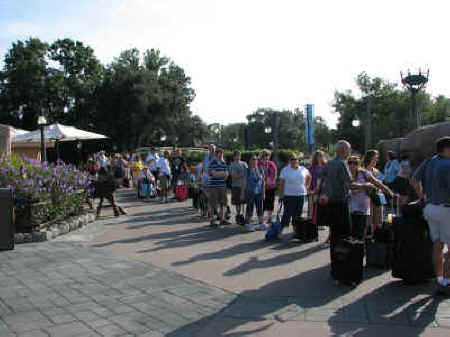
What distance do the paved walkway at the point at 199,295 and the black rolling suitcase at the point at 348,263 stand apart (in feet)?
0.41

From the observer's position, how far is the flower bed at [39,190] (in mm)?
8484

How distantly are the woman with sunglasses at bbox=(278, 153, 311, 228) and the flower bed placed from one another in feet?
15.5

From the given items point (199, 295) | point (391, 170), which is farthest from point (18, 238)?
point (391, 170)

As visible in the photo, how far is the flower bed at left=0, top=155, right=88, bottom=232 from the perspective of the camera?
27.8ft

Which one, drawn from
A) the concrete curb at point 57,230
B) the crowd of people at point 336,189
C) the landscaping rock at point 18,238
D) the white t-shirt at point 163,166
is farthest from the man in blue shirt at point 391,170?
the landscaping rock at point 18,238

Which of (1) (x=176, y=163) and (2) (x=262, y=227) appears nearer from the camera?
(2) (x=262, y=227)

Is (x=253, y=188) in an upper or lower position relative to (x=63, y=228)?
upper

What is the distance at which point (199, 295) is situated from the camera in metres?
5.14

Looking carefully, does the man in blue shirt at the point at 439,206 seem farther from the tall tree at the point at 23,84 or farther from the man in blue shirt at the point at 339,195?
the tall tree at the point at 23,84

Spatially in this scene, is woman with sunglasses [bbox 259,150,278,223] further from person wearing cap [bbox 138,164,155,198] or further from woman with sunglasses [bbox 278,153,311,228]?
person wearing cap [bbox 138,164,155,198]

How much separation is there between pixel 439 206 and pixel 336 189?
1514 millimetres

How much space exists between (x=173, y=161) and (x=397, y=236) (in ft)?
36.0

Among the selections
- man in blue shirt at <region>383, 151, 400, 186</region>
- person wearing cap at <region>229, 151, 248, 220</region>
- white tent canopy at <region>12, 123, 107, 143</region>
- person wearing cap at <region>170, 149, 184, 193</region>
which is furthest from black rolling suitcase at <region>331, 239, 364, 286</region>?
white tent canopy at <region>12, 123, 107, 143</region>

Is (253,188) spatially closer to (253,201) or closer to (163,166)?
(253,201)
